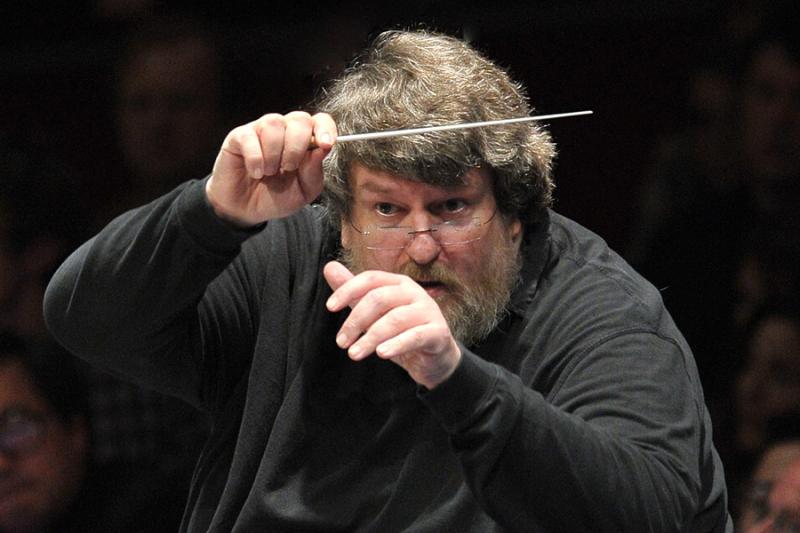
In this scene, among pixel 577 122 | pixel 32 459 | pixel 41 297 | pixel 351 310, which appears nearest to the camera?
pixel 351 310

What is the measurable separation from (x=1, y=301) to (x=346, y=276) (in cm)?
168

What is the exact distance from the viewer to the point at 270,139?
1.78 m

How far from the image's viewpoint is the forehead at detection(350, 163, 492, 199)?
75.2 inches

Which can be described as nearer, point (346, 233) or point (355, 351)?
point (355, 351)

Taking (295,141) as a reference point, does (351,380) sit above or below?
below

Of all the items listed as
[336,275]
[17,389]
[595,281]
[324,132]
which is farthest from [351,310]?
[17,389]

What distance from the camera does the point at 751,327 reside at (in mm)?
2996

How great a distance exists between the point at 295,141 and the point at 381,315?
0.31 meters

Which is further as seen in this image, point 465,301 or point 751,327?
point 751,327

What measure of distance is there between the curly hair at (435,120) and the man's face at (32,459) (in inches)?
40.6

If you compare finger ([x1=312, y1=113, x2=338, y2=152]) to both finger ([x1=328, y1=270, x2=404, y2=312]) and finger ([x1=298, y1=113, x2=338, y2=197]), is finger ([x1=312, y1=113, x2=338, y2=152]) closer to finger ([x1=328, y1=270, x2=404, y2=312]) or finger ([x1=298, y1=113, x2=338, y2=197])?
finger ([x1=298, y1=113, x2=338, y2=197])

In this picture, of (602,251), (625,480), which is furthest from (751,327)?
(625,480)

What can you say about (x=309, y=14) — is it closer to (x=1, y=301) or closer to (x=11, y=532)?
(x=1, y=301)

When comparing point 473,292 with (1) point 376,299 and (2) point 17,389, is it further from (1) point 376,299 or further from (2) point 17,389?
(2) point 17,389
